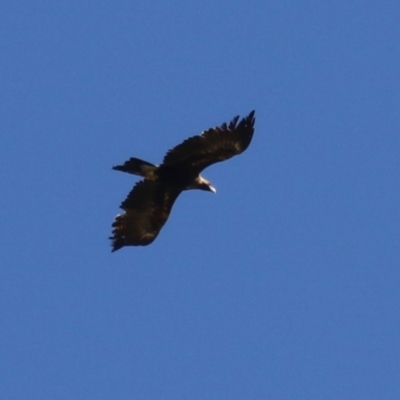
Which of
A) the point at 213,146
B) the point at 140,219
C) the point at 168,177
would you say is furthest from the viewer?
the point at 140,219

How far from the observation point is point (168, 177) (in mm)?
25891

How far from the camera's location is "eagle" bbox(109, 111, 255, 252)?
25.0 m

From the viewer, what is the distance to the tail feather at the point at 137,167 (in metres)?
25.4

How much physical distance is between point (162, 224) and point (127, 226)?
1.91 ft

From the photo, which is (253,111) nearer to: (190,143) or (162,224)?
(190,143)

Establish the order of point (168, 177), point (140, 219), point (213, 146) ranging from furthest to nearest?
point (140, 219) < point (168, 177) < point (213, 146)

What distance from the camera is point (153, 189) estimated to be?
26281 mm

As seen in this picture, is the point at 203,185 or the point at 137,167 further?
the point at 203,185

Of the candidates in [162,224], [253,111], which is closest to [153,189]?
[162,224]

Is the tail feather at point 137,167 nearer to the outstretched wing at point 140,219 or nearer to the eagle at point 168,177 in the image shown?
the eagle at point 168,177

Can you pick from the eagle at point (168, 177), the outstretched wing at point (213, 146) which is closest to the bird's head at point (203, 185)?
A: the eagle at point (168, 177)

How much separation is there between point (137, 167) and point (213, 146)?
1.29 metres

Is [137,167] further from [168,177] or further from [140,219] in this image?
[140,219]

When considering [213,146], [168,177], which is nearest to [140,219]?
[168,177]
